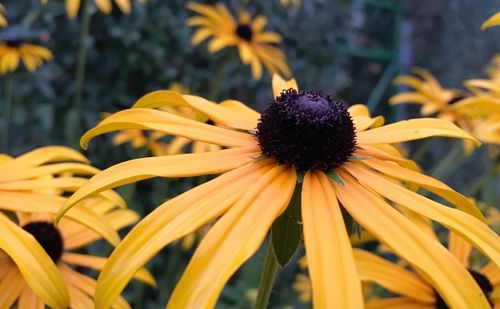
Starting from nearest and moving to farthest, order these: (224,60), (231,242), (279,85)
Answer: (231,242) → (279,85) → (224,60)

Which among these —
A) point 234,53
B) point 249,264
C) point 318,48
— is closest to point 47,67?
point 234,53

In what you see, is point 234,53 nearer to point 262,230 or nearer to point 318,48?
point 318,48

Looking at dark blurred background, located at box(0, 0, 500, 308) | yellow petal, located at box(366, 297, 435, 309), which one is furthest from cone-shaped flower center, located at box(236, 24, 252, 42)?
yellow petal, located at box(366, 297, 435, 309)

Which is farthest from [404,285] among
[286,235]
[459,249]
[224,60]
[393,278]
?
[224,60]

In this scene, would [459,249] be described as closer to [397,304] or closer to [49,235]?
[397,304]

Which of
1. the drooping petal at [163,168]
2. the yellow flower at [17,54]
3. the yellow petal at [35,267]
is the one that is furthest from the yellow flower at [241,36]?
the yellow petal at [35,267]

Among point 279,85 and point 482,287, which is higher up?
point 279,85

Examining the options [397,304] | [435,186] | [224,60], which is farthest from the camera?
[224,60]
